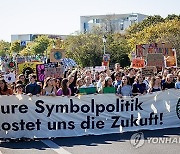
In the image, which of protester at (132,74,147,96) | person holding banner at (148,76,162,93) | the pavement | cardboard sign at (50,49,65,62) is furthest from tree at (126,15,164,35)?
the pavement

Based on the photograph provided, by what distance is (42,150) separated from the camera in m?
9.17

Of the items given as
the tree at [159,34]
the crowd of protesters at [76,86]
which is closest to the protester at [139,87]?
the crowd of protesters at [76,86]

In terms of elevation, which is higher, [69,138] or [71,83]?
[71,83]

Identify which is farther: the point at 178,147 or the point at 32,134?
the point at 32,134

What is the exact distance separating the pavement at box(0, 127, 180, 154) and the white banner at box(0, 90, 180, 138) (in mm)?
295

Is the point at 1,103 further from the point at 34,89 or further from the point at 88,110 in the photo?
the point at 88,110

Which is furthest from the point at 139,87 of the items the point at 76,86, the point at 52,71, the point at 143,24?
the point at 143,24

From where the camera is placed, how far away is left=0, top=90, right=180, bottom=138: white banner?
34.4 feet

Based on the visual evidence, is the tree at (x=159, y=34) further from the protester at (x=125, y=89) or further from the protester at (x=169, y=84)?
the protester at (x=125, y=89)

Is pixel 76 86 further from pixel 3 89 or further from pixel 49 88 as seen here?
pixel 3 89

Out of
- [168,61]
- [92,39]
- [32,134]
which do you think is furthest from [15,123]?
[92,39]

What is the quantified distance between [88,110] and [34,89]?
169 centimetres

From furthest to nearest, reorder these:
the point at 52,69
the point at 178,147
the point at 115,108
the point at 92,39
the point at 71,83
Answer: the point at 92,39 < the point at 52,69 < the point at 71,83 < the point at 115,108 < the point at 178,147

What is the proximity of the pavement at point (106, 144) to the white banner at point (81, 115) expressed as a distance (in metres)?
0.29
